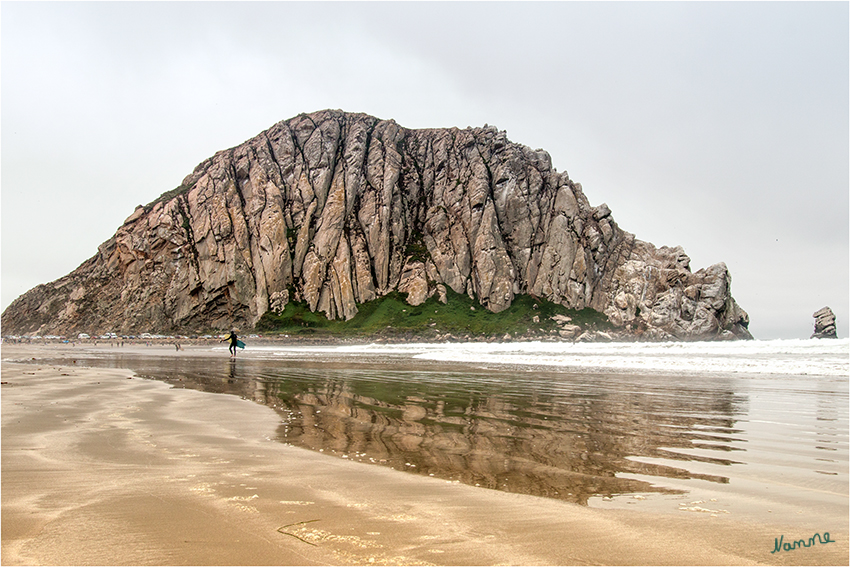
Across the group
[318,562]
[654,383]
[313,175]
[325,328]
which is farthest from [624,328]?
[318,562]

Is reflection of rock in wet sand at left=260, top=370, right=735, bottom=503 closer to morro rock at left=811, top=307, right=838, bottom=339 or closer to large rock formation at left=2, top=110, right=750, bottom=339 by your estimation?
large rock formation at left=2, top=110, right=750, bottom=339

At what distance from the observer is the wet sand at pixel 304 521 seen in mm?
3670

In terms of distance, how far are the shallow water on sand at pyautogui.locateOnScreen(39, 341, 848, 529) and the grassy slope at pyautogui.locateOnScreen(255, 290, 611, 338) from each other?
7902cm

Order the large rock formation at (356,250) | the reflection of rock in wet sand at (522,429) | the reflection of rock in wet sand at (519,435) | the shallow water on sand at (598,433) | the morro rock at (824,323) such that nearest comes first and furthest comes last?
the shallow water on sand at (598,433), the reflection of rock in wet sand at (519,435), the reflection of rock in wet sand at (522,429), the morro rock at (824,323), the large rock formation at (356,250)

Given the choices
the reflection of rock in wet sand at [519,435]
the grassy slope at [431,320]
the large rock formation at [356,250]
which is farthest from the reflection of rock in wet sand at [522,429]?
the large rock formation at [356,250]

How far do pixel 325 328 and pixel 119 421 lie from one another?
9172 cm

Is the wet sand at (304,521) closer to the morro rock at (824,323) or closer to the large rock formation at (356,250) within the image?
the large rock formation at (356,250)

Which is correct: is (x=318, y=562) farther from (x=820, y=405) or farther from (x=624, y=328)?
(x=624, y=328)

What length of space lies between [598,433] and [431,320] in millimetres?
93241

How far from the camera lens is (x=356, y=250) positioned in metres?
108

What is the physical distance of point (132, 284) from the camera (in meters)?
105

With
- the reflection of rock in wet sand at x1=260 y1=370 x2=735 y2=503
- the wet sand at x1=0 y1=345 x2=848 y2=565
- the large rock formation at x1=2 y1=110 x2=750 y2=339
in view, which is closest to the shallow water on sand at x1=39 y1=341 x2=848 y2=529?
the reflection of rock in wet sand at x1=260 y1=370 x2=735 y2=503

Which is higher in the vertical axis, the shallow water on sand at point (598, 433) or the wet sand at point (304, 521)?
the wet sand at point (304, 521)

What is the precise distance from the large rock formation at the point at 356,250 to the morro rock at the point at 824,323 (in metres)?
12.8
